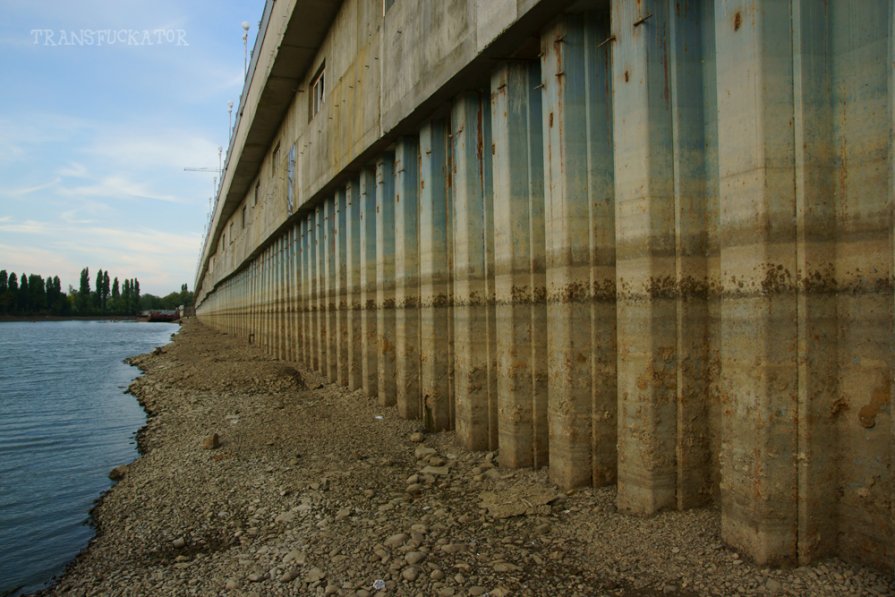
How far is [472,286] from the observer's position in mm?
7297

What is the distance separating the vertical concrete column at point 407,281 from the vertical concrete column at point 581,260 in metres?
4.05

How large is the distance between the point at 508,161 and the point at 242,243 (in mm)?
29638

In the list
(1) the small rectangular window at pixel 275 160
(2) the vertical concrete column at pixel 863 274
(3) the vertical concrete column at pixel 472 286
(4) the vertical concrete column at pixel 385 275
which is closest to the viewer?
(2) the vertical concrete column at pixel 863 274

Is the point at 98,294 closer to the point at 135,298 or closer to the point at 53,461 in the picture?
the point at 135,298

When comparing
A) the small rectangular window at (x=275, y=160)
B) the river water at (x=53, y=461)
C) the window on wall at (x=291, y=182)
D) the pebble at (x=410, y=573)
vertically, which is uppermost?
the small rectangular window at (x=275, y=160)

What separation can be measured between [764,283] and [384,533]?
3657mm

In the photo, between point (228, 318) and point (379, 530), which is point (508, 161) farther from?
point (228, 318)

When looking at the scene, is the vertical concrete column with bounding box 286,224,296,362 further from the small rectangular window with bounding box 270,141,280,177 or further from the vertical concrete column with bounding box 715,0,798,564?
the vertical concrete column with bounding box 715,0,798,564

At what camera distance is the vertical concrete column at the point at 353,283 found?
1229 cm

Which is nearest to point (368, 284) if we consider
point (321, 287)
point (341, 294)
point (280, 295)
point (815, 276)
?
point (341, 294)

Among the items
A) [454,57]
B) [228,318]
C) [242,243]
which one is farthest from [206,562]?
[228,318]

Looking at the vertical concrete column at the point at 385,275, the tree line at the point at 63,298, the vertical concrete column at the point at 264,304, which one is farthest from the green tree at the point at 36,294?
the vertical concrete column at the point at 385,275

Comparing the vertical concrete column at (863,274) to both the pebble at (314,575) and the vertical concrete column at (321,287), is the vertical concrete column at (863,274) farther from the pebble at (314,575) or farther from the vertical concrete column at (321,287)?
the vertical concrete column at (321,287)

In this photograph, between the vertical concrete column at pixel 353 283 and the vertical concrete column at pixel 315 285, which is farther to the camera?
the vertical concrete column at pixel 315 285
